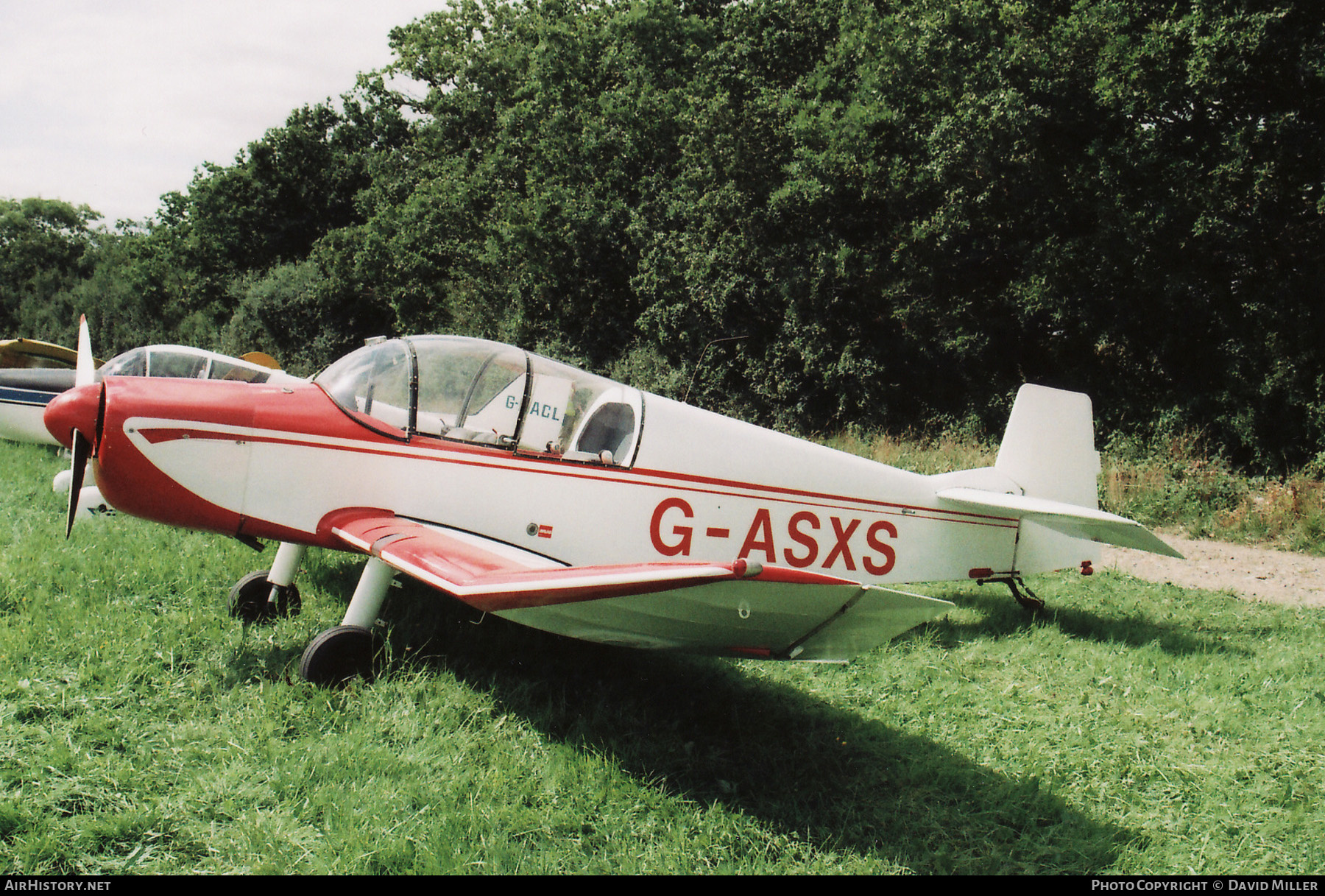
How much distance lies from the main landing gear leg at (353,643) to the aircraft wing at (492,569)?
0.20 m

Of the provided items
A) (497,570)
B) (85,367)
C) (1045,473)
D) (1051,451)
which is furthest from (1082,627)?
(85,367)

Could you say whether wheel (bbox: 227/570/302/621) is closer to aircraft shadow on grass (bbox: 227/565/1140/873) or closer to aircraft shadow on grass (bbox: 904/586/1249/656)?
aircraft shadow on grass (bbox: 227/565/1140/873)

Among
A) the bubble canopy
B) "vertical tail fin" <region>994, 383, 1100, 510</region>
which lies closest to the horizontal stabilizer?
"vertical tail fin" <region>994, 383, 1100, 510</region>

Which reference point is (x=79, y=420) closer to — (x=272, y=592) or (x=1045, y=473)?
(x=272, y=592)

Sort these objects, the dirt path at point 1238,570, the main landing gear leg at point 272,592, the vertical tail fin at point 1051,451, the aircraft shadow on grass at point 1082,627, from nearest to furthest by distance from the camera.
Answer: the main landing gear leg at point 272,592 < the aircraft shadow on grass at point 1082,627 < the vertical tail fin at point 1051,451 < the dirt path at point 1238,570

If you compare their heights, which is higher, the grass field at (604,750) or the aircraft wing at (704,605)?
the aircraft wing at (704,605)

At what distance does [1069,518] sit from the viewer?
13.7 feet

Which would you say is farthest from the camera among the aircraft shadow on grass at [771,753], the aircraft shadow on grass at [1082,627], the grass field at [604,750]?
the aircraft shadow on grass at [1082,627]

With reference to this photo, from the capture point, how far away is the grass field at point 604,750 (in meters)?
2.54

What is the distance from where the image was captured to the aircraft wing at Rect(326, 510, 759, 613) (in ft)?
7.75

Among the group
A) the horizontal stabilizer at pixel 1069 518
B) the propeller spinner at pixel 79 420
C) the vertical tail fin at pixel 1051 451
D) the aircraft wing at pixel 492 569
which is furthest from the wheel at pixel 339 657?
the vertical tail fin at pixel 1051 451

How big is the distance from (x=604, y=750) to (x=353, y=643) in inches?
50.5

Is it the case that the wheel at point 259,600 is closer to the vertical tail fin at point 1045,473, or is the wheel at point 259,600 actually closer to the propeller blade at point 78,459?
the propeller blade at point 78,459

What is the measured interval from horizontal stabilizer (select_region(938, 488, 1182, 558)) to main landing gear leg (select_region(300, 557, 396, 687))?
322cm
